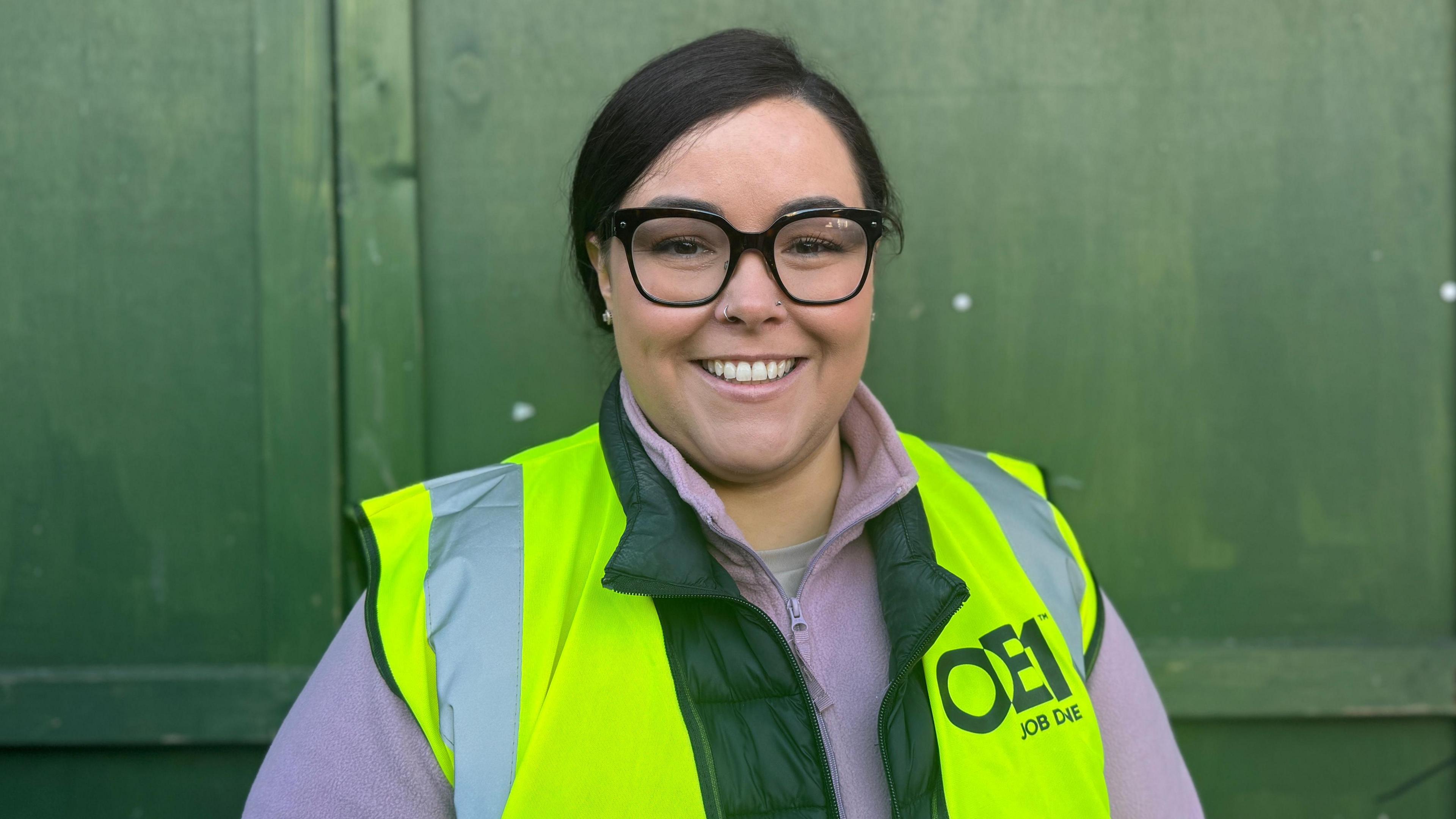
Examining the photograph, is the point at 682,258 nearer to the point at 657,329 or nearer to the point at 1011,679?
the point at 657,329

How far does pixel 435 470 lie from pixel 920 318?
3.61 ft

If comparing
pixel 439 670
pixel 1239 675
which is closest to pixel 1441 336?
pixel 1239 675

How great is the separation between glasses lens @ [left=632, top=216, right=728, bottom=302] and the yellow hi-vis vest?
8.4 inches

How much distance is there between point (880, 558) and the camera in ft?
4.12

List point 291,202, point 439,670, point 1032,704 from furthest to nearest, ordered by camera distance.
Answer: point 291,202
point 1032,704
point 439,670

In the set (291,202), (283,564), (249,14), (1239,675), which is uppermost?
(249,14)

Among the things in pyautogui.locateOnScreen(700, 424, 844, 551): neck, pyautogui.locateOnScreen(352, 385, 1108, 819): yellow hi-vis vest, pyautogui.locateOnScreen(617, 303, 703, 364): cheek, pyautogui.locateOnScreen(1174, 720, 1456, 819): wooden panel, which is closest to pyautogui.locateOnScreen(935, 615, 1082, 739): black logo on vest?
pyautogui.locateOnScreen(352, 385, 1108, 819): yellow hi-vis vest

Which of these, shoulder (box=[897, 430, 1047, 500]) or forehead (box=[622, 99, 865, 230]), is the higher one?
forehead (box=[622, 99, 865, 230])

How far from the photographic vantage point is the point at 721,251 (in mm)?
1189

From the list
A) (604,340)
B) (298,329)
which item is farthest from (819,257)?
(298,329)

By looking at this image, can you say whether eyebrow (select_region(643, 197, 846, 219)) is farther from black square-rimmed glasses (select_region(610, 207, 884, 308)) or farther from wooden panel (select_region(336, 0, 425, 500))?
wooden panel (select_region(336, 0, 425, 500))

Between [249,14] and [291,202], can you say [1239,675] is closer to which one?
[291,202]

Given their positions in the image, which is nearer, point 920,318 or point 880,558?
point 880,558

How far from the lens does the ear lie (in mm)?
1317
